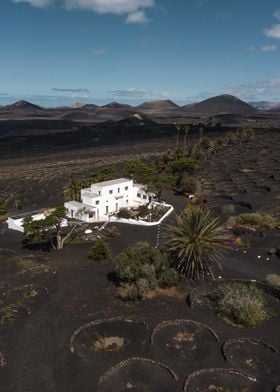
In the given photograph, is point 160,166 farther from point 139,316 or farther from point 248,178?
point 139,316

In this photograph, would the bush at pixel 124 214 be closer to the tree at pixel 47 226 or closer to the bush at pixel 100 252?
the tree at pixel 47 226

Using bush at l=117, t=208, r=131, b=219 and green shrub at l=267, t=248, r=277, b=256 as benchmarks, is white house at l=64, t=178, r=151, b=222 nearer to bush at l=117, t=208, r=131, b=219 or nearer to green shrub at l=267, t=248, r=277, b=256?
bush at l=117, t=208, r=131, b=219

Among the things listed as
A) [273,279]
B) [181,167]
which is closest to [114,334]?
[273,279]

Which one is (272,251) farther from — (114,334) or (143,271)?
(114,334)

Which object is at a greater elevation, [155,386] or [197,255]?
[197,255]

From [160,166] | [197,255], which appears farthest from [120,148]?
[197,255]

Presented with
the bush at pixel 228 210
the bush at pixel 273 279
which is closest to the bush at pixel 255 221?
the bush at pixel 228 210
